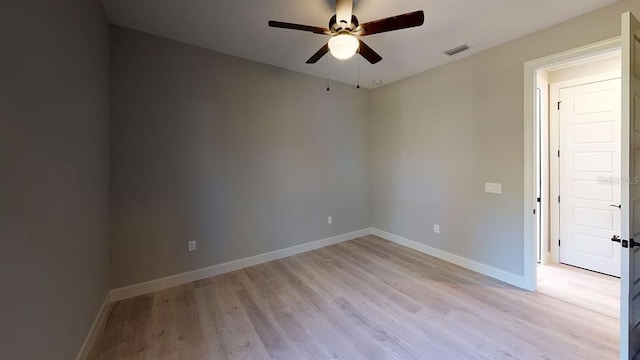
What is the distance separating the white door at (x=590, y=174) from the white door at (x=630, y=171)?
196 cm

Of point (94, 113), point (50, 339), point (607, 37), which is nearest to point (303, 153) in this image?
point (94, 113)

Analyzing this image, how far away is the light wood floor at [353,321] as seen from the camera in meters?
1.93

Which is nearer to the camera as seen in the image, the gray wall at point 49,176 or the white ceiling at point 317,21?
the gray wall at point 49,176

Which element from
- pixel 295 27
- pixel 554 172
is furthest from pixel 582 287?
pixel 295 27

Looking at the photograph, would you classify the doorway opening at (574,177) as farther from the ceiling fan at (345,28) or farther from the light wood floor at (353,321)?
the ceiling fan at (345,28)

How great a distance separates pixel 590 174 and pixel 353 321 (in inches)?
141

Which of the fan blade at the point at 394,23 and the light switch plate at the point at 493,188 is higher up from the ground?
the fan blade at the point at 394,23

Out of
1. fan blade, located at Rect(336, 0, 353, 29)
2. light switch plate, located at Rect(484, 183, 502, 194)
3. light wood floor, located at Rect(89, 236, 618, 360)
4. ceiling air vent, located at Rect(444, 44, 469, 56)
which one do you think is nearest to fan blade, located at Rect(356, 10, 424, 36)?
fan blade, located at Rect(336, 0, 353, 29)

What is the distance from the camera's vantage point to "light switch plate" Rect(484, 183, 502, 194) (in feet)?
10.1

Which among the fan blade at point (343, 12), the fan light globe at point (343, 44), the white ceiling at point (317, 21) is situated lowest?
the fan light globe at point (343, 44)

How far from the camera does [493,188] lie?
3.13 meters

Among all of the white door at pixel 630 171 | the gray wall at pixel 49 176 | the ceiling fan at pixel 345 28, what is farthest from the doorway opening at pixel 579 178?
the gray wall at pixel 49 176

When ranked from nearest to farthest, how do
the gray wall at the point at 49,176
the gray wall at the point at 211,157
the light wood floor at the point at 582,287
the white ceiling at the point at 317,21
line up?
the gray wall at the point at 49,176, the white ceiling at the point at 317,21, the light wood floor at the point at 582,287, the gray wall at the point at 211,157

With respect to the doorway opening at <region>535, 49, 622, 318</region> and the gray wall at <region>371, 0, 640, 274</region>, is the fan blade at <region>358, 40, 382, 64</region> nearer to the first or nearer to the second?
the gray wall at <region>371, 0, 640, 274</region>
